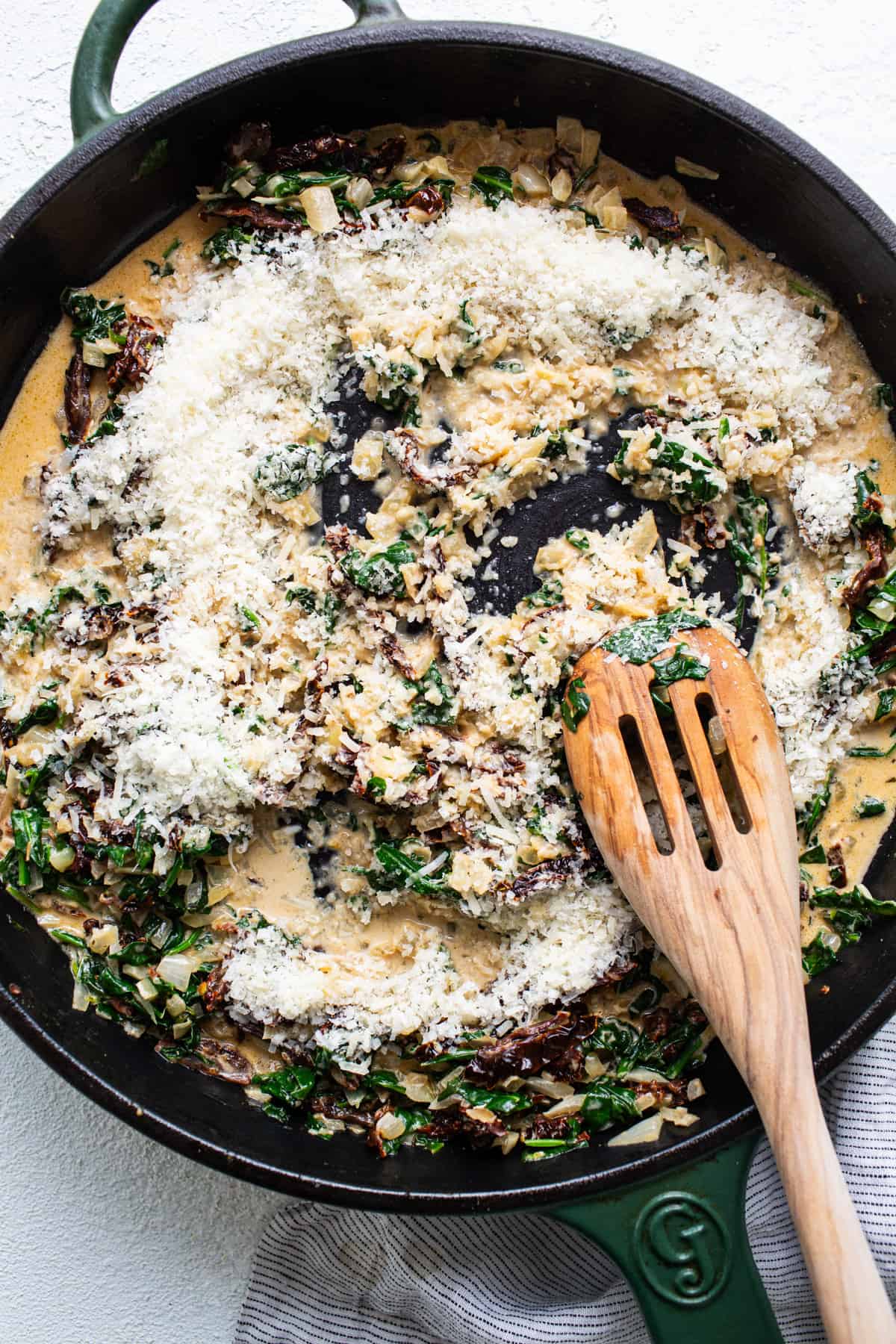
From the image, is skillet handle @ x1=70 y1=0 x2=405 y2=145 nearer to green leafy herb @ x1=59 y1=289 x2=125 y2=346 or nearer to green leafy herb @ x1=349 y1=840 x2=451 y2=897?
green leafy herb @ x1=59 y1=289 x2=125 y2=346

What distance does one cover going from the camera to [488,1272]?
298cm

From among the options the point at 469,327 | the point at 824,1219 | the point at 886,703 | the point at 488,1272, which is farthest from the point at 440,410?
the point at 488,1272

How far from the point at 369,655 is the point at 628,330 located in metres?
1.06

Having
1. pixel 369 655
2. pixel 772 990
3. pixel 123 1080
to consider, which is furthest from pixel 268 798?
pixel 772 990

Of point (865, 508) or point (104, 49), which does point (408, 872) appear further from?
point (104, 49)

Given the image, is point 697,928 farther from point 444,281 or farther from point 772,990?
point 444,281

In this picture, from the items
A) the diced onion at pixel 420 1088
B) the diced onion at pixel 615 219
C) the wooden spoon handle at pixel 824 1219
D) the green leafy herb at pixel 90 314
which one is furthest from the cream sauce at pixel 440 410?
the wooden spoon handle at pixel 824 1219

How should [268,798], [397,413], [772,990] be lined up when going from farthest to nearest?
[397,413] → [268,798] → [772,990]

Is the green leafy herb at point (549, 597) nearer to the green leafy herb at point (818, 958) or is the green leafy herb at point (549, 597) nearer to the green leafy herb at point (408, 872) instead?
the green leafy herb at point (408, 872)

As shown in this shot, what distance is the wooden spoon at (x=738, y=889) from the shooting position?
2336mm

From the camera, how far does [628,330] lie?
2900mm

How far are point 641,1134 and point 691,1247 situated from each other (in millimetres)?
283

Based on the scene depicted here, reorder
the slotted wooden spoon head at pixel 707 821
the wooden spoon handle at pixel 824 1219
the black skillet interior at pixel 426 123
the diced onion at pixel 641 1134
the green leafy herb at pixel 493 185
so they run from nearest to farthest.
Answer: the wooden spoon handle at pixel 824 1219 < the slotted wooden spoon head at pixel 707 821 < the black skillet interior at pixel 426 123 < the diced onion at pixel 641 1134 < the green leafy herb at pixel 493 185

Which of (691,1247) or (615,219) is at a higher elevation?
(615,219)
